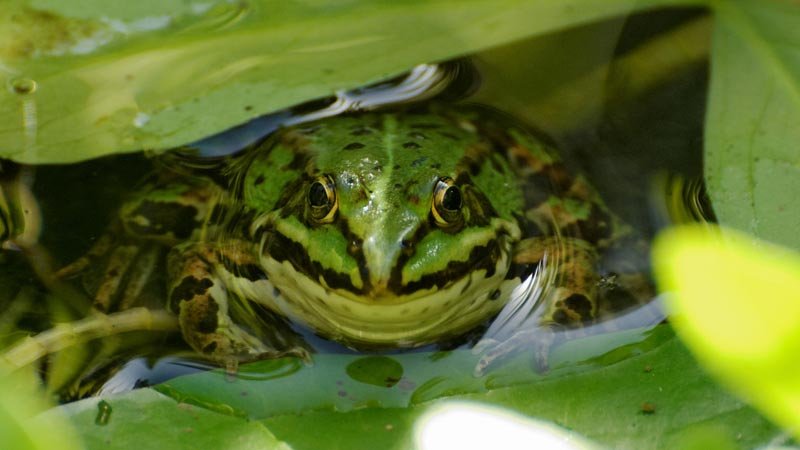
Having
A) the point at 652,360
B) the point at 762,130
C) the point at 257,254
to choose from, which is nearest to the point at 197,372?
the point at 257,254

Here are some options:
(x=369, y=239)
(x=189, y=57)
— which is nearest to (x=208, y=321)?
(x=369, y=239)

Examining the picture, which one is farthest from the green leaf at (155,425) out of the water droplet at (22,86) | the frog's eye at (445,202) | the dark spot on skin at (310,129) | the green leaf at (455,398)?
the dark spot on skin at (310,129)

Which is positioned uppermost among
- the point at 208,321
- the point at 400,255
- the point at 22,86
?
the point at 22,86

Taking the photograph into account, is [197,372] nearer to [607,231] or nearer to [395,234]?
[395,234]

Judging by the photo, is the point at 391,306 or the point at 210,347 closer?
the point at 391,306

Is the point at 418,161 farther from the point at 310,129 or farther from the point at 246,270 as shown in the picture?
the point at 246,270

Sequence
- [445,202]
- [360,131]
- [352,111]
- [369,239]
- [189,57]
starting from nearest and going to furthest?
[369,239], [445,202], [189,57], [360,131], [352,111]

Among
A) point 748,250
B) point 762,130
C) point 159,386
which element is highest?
point 762,130

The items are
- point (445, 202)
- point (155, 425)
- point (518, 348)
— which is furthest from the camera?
point (518, 348)
